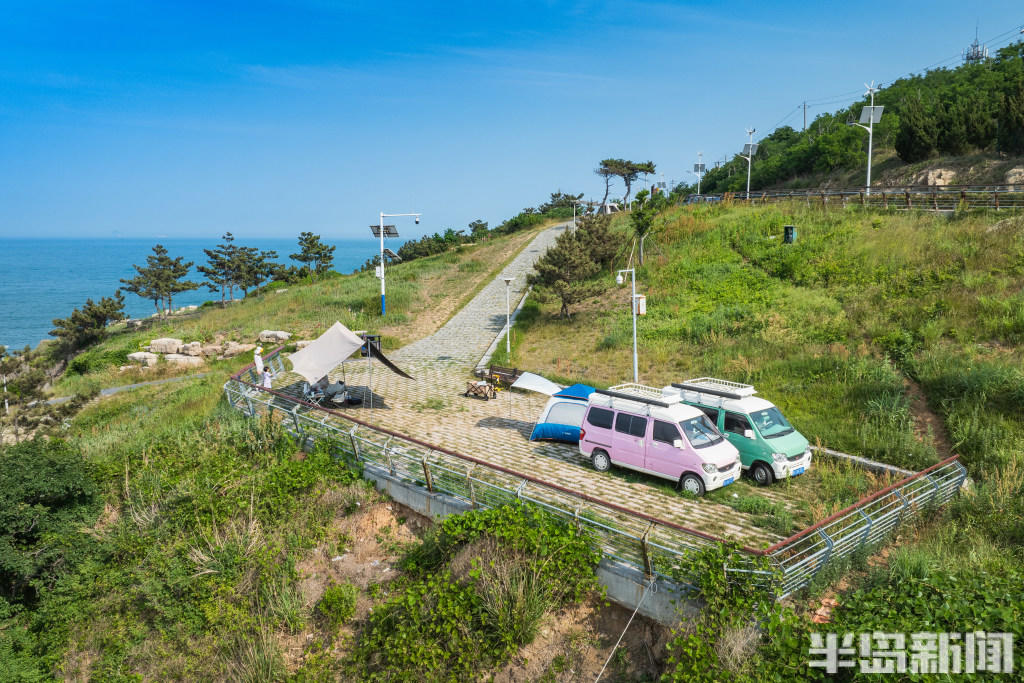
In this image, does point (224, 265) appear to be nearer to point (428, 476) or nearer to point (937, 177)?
point (428, 476)

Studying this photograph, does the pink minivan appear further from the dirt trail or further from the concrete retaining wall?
the dirt trail

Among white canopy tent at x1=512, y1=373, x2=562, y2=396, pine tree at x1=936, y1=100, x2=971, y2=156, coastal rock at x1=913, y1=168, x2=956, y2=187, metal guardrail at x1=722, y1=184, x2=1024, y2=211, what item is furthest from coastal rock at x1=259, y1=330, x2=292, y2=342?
pine tree at x1=936, y1=100, x2=971, y2=156

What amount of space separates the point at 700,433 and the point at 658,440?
0.84 metres

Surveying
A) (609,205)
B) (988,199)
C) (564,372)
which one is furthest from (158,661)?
(609,205)

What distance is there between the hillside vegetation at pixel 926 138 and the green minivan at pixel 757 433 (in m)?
40.3

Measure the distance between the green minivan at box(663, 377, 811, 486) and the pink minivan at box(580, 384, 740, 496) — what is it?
2.25 feet

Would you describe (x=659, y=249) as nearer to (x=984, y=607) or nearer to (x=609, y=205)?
(x=984, y=607)

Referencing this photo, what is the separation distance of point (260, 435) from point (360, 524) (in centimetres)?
446

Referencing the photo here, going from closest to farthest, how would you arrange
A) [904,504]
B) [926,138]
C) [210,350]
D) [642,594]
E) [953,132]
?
[642,594] < [904,504] < [210,350] < [953,132] < [926,138]

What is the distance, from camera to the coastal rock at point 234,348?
29.6m

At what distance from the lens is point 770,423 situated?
12.2 m

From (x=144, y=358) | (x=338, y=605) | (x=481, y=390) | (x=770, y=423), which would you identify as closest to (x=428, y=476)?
(x=338, y=605)

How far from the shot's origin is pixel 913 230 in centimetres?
2525

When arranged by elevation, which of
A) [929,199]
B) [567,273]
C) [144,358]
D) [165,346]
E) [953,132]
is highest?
[953,132]
